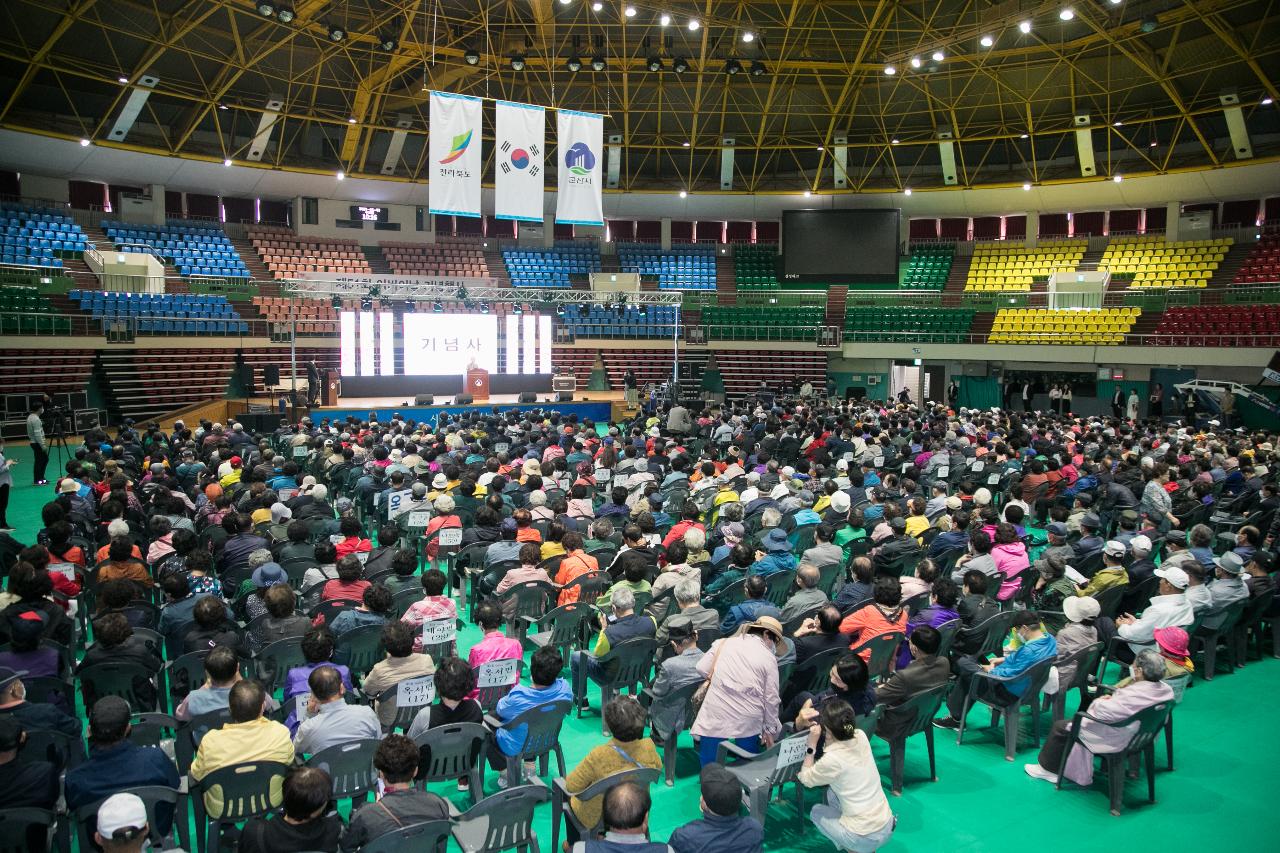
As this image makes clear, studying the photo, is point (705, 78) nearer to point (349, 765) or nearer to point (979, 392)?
point (979, 392)

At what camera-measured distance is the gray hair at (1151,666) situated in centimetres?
618

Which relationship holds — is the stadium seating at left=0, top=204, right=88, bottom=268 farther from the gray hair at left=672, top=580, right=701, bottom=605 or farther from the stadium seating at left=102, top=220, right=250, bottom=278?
the gray hair at left=672, top=580, right=701, bottom=605

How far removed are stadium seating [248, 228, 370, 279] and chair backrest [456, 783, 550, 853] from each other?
32675 mm

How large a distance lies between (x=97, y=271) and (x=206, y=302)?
3.60m

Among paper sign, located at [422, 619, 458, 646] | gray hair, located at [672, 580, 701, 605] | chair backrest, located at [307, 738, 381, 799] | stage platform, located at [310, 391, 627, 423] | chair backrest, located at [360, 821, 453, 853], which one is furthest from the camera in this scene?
stage platform, located at [310, 391, 627, 423]

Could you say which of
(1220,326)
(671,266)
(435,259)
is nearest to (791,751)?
(1220,326)

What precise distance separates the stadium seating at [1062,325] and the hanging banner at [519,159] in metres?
21.1

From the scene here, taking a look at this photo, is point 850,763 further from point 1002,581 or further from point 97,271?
point 97,271

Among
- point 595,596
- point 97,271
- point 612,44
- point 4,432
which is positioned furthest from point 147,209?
point 595,596

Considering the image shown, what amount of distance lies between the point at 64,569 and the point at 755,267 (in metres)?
36.4

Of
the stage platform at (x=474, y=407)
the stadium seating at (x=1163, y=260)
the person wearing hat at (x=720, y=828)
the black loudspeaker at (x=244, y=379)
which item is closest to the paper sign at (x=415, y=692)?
the person wearing hat at (x=720, y=828)

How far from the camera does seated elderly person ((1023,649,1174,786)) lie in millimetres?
6215

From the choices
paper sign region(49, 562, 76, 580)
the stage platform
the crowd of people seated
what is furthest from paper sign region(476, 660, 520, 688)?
the stage platform

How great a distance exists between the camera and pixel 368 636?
709cm
